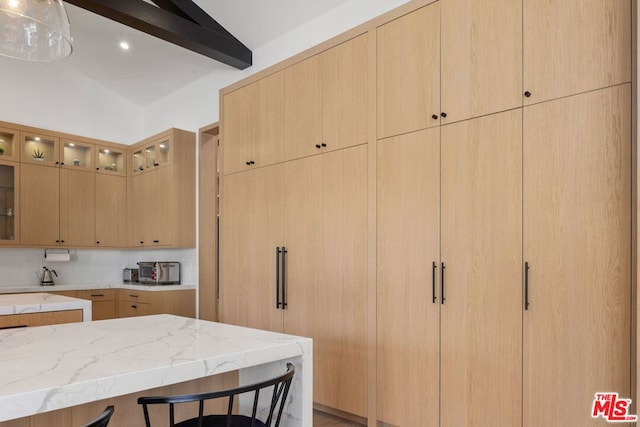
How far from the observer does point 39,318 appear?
8.88ft

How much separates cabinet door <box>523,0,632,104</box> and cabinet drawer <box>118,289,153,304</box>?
4336 millimetres

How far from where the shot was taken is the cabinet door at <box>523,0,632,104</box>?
2098 millimetres

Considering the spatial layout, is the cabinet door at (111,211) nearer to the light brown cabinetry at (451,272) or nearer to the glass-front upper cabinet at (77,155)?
the glass-front upper cabinet at (77,155)

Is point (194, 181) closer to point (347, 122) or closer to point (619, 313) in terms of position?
point (347, 122)

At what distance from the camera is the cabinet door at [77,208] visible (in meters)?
5.50

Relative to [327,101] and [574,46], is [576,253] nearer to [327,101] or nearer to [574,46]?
[574,46]

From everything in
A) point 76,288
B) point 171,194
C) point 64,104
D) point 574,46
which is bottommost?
point 76,288

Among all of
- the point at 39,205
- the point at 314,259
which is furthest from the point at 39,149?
the point at 314,259

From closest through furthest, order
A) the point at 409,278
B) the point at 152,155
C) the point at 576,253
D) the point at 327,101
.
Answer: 1. the point at 576,253
2. the point at 409,278
3. the point at 327,101
4. the point at 152,155

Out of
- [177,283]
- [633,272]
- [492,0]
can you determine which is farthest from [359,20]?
[177,283]

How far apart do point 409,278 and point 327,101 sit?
1.43m

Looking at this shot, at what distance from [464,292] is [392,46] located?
5.33 feet

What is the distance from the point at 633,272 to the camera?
2.00 m

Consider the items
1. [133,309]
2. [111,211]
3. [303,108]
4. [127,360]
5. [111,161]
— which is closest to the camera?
[127,360]
